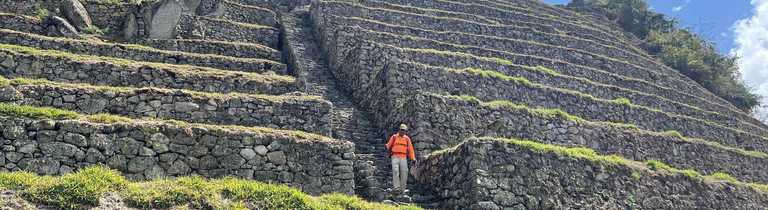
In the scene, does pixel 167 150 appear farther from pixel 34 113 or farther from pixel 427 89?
pixel 427 89

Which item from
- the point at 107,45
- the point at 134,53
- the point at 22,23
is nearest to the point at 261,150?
the point at 134,53

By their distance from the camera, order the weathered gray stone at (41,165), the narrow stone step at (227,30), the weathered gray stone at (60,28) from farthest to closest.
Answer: the narrow stone step at (227,30) → the weathered gray stone at (60,28) → the weathered gray stone at (41,165)

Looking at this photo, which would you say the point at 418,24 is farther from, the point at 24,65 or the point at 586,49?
the point at 24,65

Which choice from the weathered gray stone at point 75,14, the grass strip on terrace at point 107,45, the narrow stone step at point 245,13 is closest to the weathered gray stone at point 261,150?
the grass strip on terrace at point 107,45

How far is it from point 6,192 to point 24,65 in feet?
26.7

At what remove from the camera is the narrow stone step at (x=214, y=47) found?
1966 cm

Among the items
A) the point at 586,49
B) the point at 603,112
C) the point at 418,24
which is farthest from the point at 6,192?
the point at 586,49

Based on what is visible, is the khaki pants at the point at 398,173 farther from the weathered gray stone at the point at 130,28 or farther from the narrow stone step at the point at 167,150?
the weathered gray stone at the point at 130,28

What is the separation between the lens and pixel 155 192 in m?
8.80

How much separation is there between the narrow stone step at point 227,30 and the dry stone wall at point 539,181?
39.0ft

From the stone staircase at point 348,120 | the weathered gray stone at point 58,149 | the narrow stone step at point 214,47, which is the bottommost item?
the stone staircase at point 348,120

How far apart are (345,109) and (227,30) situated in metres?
8.25

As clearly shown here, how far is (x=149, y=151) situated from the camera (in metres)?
10.8

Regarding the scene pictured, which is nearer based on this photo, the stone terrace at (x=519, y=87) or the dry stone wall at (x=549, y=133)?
the dry stone wall at (x=549, y=133)
